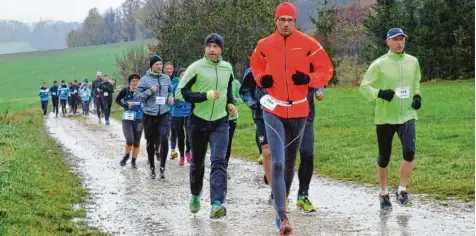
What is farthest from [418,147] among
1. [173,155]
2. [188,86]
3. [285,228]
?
[285,228]

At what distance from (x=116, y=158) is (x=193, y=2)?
103 ft

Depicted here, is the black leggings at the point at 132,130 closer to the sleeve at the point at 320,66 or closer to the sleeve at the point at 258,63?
the sleeve at the point at 258,63

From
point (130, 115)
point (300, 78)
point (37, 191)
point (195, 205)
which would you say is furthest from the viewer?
point (130, 115)

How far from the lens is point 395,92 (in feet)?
27.6

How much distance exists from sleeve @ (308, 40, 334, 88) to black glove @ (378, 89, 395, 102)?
3.96 feet

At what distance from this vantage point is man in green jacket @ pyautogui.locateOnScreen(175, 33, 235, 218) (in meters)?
8.49

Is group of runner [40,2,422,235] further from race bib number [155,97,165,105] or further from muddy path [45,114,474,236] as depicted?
race bib number [155,97,165,105]

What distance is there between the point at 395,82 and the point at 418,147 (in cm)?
688

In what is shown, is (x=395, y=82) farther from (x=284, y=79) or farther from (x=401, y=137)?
(x=284, y=79)

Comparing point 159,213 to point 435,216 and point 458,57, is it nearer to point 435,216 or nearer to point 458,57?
point 435,216

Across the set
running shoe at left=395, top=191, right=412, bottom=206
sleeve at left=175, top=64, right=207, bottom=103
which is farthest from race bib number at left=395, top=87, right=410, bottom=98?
sleeve at left=175, top=64, right=207, bottom=103

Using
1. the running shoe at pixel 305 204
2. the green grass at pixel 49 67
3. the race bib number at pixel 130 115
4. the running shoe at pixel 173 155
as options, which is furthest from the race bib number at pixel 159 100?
the green grass at pixel 49 67

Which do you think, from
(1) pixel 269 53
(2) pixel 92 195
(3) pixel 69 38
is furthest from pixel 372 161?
(3) pixel 69 38

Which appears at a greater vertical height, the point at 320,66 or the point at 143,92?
the point at 320,66
